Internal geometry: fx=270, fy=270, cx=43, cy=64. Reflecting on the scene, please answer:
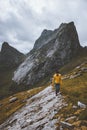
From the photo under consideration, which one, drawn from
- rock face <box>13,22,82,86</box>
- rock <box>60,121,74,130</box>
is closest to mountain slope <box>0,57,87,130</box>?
rock <box>60,121,74,130</box>

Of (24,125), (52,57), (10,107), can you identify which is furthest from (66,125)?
(52,57)

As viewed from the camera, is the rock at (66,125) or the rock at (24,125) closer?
the rock at (66,125)

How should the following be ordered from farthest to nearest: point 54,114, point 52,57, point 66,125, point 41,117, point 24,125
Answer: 1. point 52,57
2. point 24,125
3. point 41,117
4. point 54,114
5. point 66,125

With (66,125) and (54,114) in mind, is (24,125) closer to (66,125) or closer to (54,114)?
(54,114)

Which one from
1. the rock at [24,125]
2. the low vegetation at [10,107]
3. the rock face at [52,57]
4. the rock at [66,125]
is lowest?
the rock at [24,125]

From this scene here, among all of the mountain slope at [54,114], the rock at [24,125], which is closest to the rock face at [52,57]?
the mountain slope at [54,114]

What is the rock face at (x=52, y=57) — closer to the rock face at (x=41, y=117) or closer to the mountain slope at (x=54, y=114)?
the rock face at (x=41, y=117)

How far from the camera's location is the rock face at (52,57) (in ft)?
579

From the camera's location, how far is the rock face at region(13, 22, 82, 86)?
6944 inches

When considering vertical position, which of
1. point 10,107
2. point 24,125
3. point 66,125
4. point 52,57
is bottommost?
point 24,125

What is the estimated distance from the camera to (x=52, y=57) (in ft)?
594

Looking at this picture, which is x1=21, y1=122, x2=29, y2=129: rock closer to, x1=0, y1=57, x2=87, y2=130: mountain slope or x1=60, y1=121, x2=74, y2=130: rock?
x1=0, y1=57, x2=87, y2=130: mountain slope

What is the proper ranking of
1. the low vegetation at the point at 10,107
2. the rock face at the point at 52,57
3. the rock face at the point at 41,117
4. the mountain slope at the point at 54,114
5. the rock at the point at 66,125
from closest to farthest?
the rock at the point at 66,125
the mountain slope at the point at 54,114
the rock face at the point at 41,117
the low vegetation at the point at 10,107
the rock face at the point at 52,57

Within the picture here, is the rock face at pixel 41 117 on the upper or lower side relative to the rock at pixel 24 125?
upper
